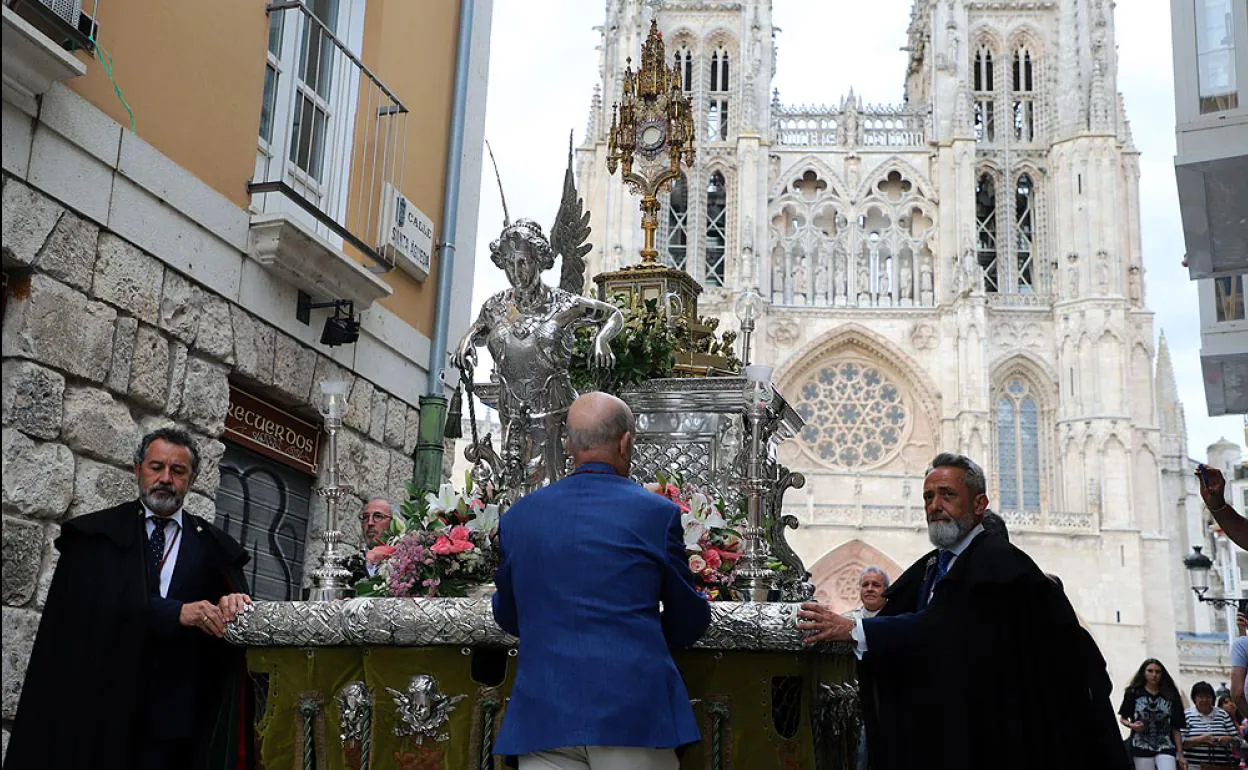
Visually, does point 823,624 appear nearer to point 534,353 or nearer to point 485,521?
point 485,521

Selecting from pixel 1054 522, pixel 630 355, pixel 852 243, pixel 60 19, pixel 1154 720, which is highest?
pixel 852 243

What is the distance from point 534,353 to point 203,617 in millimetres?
1528

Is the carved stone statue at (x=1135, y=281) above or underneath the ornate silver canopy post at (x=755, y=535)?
above

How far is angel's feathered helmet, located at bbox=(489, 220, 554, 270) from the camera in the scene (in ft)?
15.2

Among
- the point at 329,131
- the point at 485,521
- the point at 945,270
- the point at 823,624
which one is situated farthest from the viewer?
the point at 945,270

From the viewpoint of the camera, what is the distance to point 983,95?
38.0 m

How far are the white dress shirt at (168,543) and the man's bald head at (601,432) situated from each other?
4.86ft

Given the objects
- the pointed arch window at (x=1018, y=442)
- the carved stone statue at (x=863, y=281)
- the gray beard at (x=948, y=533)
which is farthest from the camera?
the carved stone statue at (x=863, y=281)

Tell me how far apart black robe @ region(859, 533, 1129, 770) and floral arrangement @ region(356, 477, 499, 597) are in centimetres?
140

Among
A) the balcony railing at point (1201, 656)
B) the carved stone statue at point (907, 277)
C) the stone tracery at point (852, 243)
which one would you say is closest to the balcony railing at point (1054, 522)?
the balcony railing at point (1201, 656)

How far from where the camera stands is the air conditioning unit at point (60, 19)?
4.59m

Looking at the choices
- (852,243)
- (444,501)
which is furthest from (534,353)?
(852,243)

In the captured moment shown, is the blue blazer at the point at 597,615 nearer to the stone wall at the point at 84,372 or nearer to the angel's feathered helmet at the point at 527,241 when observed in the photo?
the angel's feathered helmet at the point at 527,241

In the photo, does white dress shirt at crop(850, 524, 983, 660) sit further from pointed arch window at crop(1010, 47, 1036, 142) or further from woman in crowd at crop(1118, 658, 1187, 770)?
pointed arch window at crop(1010, 47, 1036, 142)
